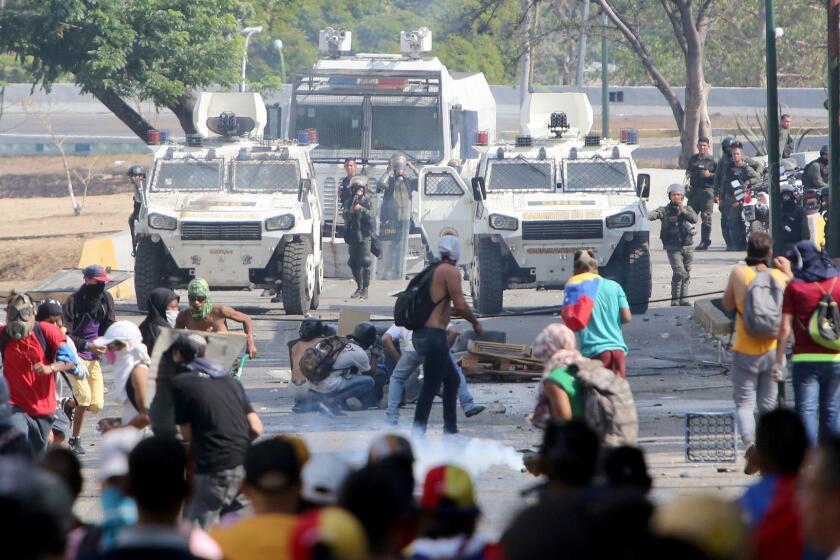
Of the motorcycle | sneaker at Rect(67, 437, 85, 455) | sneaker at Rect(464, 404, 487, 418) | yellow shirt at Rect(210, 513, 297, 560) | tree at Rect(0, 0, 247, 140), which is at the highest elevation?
tree at Rect(0, 0, 247, 140)

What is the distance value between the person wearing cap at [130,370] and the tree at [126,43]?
54.2 ft

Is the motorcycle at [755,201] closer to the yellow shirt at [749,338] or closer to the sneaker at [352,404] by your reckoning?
the sneaker at [352,404]

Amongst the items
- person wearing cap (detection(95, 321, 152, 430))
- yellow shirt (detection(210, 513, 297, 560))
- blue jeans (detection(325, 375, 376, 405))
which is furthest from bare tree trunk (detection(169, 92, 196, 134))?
yellow shirt (detection(210, 513, 297, 560))

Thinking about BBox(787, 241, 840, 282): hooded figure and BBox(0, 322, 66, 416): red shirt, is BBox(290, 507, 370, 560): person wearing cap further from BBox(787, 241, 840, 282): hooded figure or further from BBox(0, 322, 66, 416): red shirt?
BBox(0, 322, 66, 416): red shirt

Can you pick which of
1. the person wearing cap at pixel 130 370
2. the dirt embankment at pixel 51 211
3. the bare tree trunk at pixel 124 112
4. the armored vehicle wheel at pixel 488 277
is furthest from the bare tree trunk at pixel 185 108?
the person wearing cap at pixel 130 370

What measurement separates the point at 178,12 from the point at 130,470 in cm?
2194

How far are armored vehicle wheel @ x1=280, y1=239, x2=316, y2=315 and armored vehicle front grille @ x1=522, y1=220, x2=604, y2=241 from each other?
2.56m

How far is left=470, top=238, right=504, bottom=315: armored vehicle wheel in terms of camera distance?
57.1 ft

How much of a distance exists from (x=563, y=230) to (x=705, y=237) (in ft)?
22.3

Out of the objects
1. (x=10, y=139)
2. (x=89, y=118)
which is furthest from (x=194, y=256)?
(x=89, y=118)

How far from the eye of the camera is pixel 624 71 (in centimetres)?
6081

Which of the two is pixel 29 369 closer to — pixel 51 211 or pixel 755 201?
pixel 755 201

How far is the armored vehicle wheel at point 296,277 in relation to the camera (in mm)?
17922

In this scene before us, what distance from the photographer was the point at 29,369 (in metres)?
9.58
